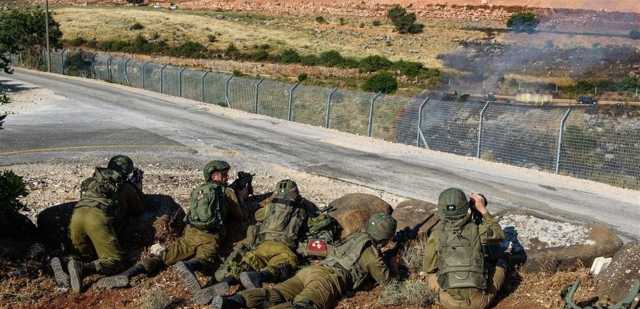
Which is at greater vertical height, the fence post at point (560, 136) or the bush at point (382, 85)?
the fence post at point (560, 136)

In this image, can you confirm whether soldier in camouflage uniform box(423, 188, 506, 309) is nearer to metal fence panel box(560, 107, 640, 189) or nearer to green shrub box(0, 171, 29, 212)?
green shrub box(0, 171, 29, 212)

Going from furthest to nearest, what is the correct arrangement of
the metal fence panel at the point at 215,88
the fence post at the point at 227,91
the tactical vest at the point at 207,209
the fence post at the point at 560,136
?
the metal fence panel at the point at 215,88
the fence post at the point at 227,91
the fence post at the point at 560,136
the tactical vest at the point at 207,209

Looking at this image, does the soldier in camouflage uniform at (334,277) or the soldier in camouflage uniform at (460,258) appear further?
the soldier in camouflage uniform at (460,258)

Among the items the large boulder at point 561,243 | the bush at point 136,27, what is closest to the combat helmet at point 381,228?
the large boulder at point 561,243

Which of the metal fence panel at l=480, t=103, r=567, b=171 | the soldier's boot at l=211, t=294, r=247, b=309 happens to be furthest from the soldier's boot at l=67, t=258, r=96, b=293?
the metal fence panel at l=480, t=103, r=567, b=171

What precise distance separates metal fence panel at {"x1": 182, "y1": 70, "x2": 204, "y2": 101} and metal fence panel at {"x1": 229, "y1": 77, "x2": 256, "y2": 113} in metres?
2.69

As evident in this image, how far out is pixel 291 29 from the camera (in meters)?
79.0

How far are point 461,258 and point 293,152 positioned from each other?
1164 centimetres

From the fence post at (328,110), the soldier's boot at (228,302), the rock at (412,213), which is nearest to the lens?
the soldier's boot at (228,302)

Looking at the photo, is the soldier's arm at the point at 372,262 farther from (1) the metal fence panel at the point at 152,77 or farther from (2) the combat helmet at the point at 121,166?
(1) the metal fence panel at the point at 152,77

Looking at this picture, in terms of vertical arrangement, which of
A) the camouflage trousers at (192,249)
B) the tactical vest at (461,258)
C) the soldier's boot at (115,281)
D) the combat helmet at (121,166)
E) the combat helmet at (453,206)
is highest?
the combat helmet at (453,206)

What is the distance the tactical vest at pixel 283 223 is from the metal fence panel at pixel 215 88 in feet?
69.2

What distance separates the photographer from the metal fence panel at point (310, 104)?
25125 mm

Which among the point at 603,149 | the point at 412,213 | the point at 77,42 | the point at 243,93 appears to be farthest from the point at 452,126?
the point at 77,42
